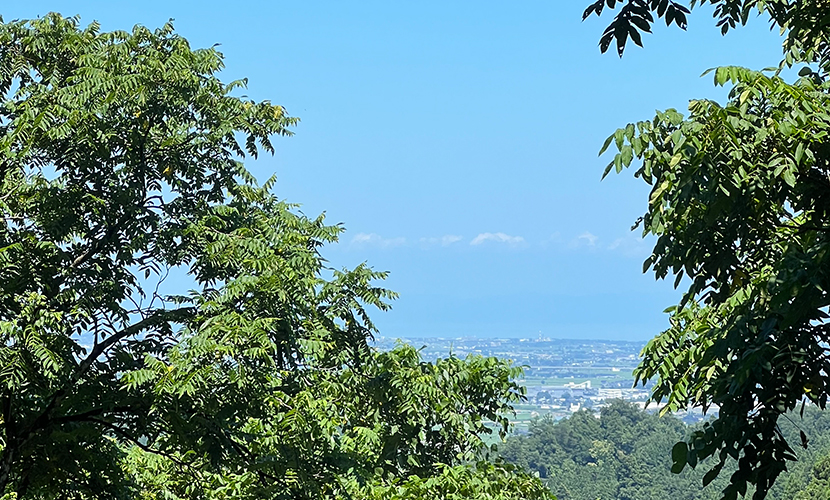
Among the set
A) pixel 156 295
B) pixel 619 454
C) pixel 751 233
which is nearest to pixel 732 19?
pixel 751 233

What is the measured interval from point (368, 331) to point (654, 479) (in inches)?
2266

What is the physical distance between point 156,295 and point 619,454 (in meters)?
64.5

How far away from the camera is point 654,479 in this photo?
61.0 m

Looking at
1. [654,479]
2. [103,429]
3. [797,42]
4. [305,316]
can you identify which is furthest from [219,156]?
[654,479]

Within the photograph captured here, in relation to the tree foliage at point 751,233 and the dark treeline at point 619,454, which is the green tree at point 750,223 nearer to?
the tree foliage at point 751,233

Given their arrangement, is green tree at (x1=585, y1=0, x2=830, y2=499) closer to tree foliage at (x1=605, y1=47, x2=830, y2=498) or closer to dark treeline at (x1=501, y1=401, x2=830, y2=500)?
tree foliage at (x1=605, y1=47, x2=830, y2=498)

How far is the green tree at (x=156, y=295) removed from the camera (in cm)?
667

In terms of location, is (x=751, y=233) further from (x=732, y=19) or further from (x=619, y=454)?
(x=619, y=454)

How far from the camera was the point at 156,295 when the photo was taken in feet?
24.7

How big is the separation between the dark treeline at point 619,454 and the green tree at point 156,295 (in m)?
45.5

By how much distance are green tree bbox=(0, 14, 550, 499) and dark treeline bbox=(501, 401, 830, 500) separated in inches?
1793

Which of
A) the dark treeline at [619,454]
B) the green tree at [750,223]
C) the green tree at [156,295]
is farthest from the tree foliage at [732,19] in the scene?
the dark treeline at [619,454]

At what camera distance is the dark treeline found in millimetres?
56781

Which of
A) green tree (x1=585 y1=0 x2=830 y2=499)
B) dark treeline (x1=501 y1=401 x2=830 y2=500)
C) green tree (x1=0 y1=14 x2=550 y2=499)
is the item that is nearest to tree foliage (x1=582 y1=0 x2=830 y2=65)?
green tree (x1=585 y1=0 x2=830 y2=499)
